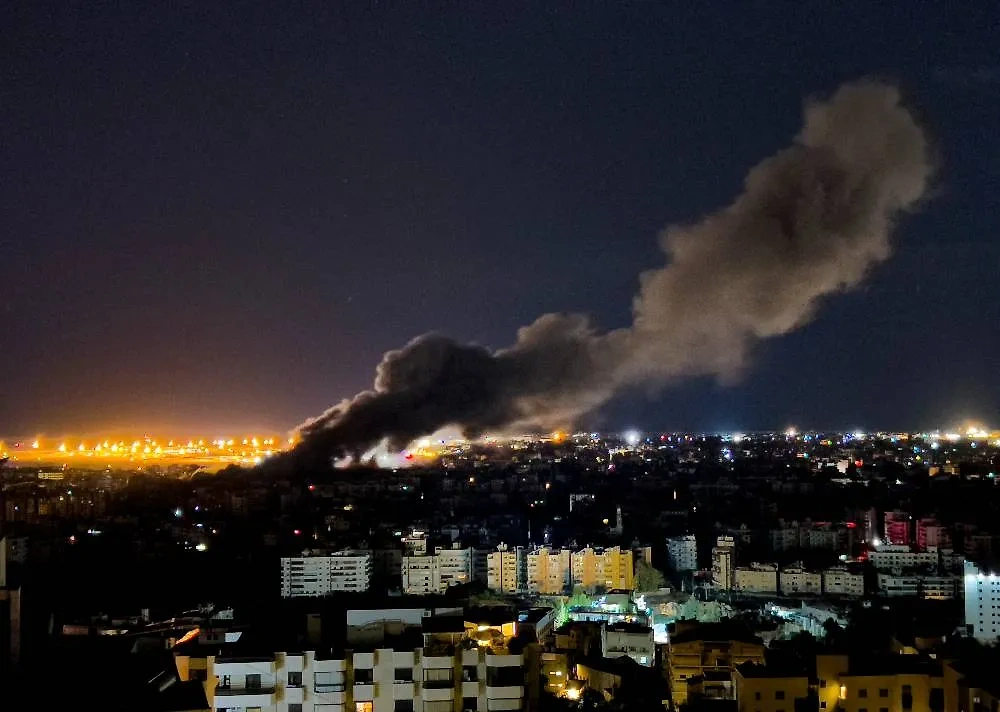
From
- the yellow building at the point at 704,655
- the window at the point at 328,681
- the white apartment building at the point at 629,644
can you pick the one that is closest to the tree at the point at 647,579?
the white apartment building at the point at 629,644

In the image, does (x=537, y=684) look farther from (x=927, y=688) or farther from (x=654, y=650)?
(x=654, y=650)

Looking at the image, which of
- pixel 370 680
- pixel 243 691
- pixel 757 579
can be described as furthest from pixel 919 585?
pixel 243 691

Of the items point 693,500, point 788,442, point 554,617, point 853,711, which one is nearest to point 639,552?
point 554,617

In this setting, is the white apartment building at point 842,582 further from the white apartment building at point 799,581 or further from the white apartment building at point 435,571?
the white apartment building at point 435,571

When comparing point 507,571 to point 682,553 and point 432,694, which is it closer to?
point 682,553

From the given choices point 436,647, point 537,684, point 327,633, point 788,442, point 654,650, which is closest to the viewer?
point 436,647

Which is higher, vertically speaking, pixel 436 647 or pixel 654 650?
pixel 436 647
